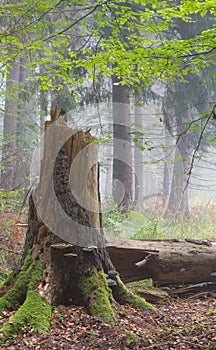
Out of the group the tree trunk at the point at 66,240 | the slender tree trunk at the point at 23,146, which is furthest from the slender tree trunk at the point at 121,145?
the tree trunk at the point at 66,240

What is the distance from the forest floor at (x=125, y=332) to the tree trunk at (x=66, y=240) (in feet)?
0.49

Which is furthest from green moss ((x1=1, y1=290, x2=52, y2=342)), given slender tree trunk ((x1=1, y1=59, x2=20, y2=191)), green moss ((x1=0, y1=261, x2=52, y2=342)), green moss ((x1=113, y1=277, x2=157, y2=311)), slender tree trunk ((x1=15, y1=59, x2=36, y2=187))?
slender tree trunk ((x1=15, y1=59, x2=36, y2=187))

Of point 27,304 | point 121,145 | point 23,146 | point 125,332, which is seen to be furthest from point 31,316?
point 23,146

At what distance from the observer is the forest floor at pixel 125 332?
12.2ft

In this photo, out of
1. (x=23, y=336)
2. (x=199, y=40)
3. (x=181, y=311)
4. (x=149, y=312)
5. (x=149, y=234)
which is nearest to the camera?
(x=23, y=336)

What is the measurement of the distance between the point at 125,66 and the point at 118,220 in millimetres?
5281

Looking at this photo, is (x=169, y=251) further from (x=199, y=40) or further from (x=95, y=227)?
(x=199, y=40)

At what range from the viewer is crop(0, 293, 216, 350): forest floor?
3.73 metres

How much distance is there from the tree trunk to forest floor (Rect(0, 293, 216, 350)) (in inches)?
5.9

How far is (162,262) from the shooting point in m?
6.01

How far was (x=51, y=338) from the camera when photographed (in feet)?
12.4

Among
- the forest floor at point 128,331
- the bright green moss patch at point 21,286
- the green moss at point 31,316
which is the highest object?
the bright green moss patch at point 21,286

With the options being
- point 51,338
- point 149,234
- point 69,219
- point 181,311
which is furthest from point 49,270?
point 149,234

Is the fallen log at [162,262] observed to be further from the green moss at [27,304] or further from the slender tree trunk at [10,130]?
the slender tree trunk at [10,130]
